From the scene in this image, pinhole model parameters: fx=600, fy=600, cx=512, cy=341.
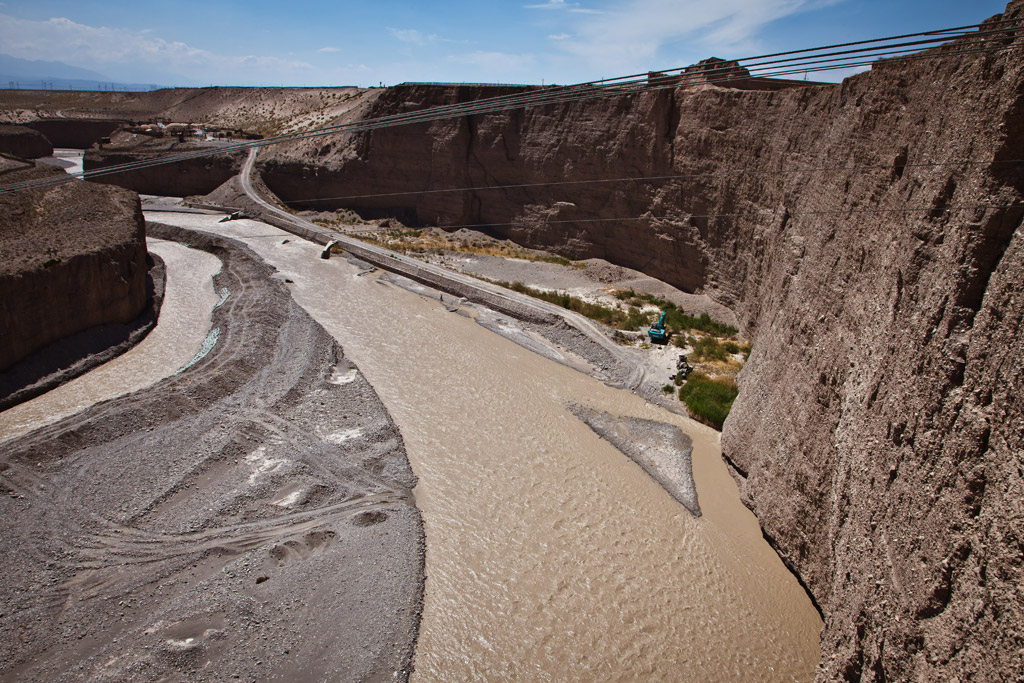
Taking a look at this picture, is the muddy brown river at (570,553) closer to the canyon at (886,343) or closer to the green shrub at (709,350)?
the canyon at (886,343)

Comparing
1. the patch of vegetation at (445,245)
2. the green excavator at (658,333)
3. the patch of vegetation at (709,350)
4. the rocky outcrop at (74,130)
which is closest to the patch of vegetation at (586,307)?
the green excavator at (658,333)

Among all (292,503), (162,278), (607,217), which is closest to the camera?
(292,503)

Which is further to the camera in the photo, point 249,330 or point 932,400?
point 249,330

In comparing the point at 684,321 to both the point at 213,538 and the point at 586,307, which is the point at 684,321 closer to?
the point at 586,307

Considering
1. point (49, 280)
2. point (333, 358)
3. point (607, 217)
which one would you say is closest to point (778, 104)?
point (607, 217)

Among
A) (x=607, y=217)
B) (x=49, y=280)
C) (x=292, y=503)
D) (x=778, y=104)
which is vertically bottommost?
(x=292, y=503)

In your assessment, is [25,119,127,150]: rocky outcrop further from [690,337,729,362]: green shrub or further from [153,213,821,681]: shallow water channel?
[690,337,729,362]: green shrub

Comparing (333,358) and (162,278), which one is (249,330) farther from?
(162,278)
